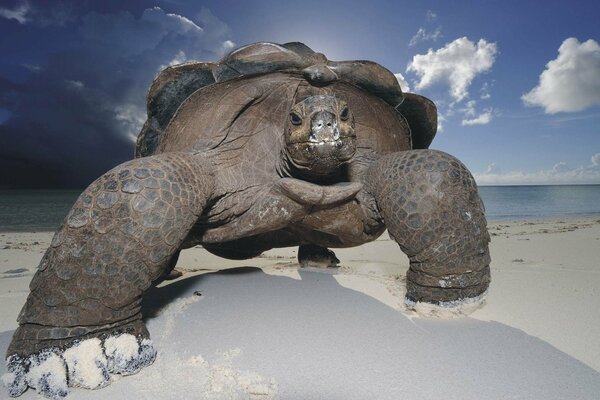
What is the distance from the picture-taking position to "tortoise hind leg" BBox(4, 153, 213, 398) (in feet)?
5.40

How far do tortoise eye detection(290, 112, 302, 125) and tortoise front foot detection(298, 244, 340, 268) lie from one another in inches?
88.3

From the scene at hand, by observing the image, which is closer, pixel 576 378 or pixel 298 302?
pixel 576 378

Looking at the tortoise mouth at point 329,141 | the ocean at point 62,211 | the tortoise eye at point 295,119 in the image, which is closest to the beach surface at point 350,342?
the tortoise mouth at point 329,141

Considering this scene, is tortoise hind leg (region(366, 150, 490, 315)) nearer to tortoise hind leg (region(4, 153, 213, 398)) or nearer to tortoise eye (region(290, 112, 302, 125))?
tortoise eye (region(290, 112, 302, 125))

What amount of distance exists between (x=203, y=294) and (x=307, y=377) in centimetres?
127

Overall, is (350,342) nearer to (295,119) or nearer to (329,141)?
(329,141)

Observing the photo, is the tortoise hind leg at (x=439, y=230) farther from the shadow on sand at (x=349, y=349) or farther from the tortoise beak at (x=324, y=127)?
the tortoise beak at (x=324, y=127)

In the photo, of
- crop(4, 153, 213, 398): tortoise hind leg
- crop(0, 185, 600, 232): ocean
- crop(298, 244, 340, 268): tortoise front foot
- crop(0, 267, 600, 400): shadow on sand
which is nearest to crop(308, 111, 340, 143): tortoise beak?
crop(4, 153, 213, 398): tortoise hind leg

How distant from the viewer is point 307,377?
5.50ft

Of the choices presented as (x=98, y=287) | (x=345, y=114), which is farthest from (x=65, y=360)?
(x=345, y=114)

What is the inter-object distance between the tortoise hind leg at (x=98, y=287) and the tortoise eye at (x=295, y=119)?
0.90 meters

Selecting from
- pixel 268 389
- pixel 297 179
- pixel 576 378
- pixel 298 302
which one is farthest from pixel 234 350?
pixel 576 378

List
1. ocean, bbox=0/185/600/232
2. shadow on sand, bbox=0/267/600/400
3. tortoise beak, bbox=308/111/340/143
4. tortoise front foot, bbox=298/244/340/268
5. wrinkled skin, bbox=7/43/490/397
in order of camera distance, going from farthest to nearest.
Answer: ocean, bbox=0/185/600/232, tortoise front foot, bbox=298/244/340/268, tortoise beak, bbox=308/111/340/143, wrinkled skin, bbox=7/43/490/397, shadow on sand, bbox=0/267/600/400

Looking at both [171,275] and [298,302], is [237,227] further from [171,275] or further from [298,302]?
[171,275]
